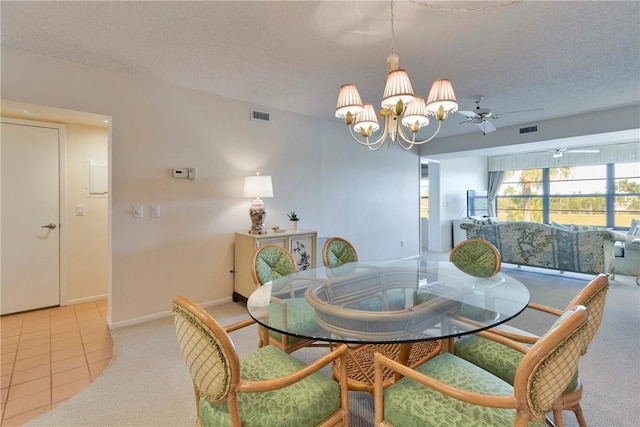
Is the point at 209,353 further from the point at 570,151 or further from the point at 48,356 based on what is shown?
the point at 570,151

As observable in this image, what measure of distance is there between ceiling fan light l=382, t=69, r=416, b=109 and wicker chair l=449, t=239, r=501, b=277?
159 cm

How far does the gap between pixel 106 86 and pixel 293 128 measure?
214 cm

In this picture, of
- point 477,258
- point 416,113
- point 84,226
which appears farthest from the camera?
Answer: point 84,226

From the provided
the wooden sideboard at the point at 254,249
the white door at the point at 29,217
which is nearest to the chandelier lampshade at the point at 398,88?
the wooden sideboard at the point at 254,249

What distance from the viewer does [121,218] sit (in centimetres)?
301

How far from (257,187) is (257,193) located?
7cm

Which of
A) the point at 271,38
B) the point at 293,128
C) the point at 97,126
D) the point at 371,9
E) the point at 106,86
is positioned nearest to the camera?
the point at 371,9

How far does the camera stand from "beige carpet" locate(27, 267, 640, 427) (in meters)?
1.74

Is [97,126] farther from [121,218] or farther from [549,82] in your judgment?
[549,82]

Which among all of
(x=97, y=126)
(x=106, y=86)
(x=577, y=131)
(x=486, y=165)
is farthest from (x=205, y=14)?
(x=486, y=165)

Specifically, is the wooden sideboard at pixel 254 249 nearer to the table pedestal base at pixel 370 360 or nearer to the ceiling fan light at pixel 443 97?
the table pedestal base at pixel 370 360

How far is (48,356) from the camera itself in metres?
2.46

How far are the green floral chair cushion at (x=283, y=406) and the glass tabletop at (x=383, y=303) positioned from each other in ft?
0.67

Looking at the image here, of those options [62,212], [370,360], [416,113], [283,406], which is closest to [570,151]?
[416,113]
